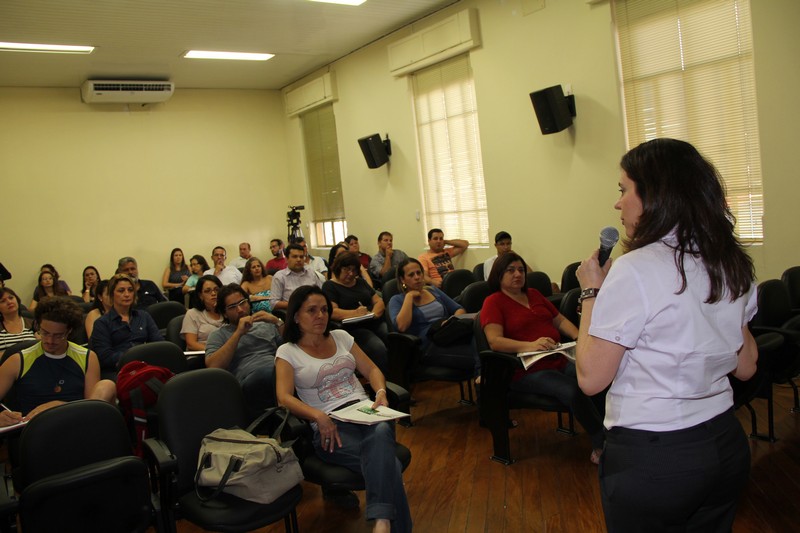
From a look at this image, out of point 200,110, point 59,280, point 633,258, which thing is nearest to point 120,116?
point 200,110

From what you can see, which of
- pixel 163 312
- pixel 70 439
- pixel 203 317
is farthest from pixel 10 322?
pixel 70 439

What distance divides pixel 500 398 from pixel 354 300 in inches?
77.8

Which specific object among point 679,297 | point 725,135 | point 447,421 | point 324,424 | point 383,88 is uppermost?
point 383,88

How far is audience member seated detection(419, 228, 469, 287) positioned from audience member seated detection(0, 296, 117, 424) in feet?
14.6

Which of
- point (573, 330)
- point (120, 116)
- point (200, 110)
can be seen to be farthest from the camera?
point (200, 110)

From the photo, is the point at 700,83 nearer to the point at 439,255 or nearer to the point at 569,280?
the point at 569,280

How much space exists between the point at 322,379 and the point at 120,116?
858 centimetres

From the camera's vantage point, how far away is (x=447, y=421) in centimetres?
466

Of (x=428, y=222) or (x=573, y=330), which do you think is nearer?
(x=573, y=330)

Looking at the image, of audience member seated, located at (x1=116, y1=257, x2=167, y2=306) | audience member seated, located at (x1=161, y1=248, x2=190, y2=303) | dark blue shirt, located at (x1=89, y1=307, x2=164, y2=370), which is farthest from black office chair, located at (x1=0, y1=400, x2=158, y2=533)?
audience member seated, located at (x1=161, y1=248, x2=190, y2=303)

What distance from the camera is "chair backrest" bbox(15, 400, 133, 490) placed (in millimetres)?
2662

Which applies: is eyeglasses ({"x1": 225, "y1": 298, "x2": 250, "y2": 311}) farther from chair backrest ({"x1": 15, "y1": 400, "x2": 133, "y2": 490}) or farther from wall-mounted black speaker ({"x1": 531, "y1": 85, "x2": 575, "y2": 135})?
wall-mounted black speaker ({"x1": 531, "y1": 85, "x2": 575, "y2": 135})

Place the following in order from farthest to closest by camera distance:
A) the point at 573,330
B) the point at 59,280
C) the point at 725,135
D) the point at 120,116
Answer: the point at 120,116
the point at 59,280
the point at 725,135
the point at 573,330

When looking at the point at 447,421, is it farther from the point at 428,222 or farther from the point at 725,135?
the point at 428,222
